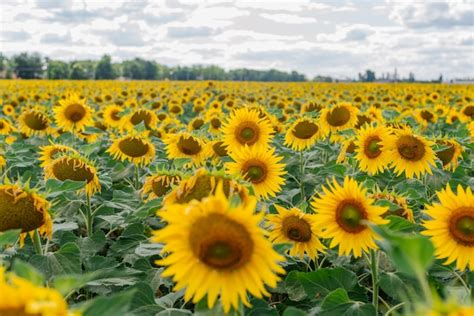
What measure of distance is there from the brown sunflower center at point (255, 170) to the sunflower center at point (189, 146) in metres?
1.04

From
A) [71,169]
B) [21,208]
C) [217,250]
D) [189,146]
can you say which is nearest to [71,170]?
[71,169]

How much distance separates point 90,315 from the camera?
43.7 inches

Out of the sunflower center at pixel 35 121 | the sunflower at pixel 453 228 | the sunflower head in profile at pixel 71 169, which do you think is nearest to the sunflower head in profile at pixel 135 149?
the sunflower head in profile at pixel 71 169

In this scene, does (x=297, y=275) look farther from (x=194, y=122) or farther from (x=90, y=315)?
(x=194, y=122)

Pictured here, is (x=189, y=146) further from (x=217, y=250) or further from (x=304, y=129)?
(x=217, y=250)

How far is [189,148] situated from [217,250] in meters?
2.62

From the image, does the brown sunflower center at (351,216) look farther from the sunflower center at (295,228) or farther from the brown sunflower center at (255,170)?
the brown sunflower center at (255,170)

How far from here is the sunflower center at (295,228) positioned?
2.41 m

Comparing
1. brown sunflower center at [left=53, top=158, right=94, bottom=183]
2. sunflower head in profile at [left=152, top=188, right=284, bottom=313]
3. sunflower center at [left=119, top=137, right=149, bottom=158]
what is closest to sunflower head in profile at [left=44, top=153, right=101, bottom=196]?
brown sunflower center at [left=53, top=158, right=94, bottom=183]

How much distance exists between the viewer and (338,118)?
522cm

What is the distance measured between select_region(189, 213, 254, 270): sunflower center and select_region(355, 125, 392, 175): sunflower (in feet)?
7.59

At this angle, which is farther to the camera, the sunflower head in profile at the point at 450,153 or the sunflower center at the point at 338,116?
the sunflower center at the point at 338,116

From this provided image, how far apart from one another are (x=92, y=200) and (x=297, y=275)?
168 centimetres

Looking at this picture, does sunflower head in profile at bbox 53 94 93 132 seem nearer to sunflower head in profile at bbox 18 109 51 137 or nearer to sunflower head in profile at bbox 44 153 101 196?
sunflower head in profile at bbox 18 109 51 137
